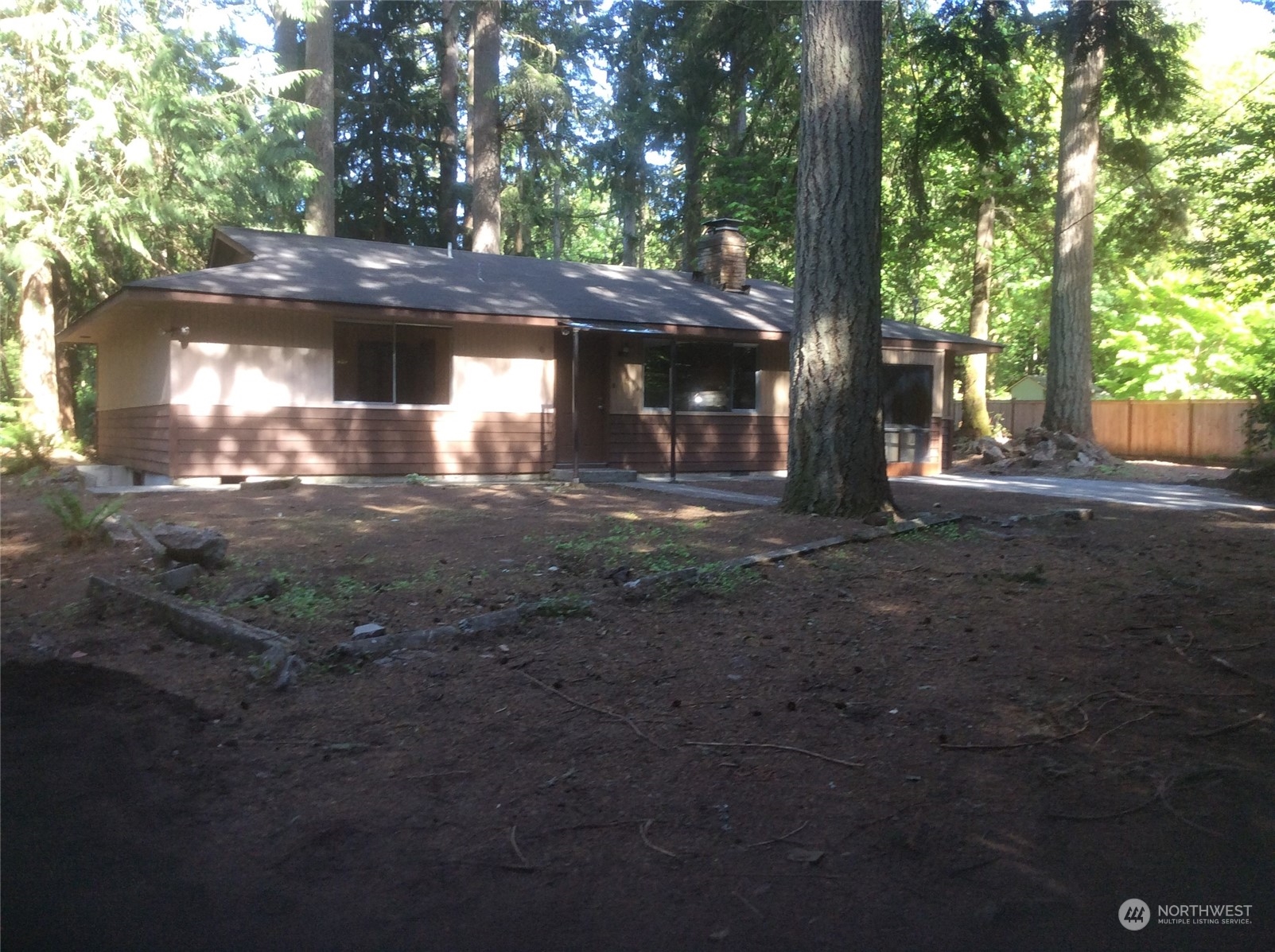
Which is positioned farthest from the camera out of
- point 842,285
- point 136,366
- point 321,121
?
point 321,121

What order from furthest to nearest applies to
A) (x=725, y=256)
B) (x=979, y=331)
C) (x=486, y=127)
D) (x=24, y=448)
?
(x=979, y=331) < (x=486, y=127) < (x=725, y=256) < (x=24, y=448)

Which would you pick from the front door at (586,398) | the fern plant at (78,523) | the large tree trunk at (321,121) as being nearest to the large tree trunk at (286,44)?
the large tree trunk at (321,121)

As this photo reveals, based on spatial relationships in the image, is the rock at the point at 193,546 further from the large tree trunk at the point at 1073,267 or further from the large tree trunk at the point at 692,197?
the large tree trunk at the point at 692,197

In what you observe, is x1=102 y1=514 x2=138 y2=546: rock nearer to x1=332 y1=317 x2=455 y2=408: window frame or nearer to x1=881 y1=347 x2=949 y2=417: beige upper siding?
x1=332 y1=317 x2=455 y2=408: window frame

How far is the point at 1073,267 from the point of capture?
21641mm

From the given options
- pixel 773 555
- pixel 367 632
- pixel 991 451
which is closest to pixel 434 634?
pixel 367 632

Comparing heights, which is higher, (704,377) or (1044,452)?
(704,377)

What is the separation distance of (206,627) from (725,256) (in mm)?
17142

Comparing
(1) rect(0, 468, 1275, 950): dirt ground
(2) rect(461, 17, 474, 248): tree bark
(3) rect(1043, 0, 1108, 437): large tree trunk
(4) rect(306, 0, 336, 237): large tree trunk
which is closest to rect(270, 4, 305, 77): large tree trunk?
(4) rect(306, 0, 336, 237): large tree trunk

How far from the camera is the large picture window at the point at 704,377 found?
721 inches

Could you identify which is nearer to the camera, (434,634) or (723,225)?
(434,634)

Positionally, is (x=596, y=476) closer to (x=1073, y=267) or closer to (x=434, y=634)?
(x=434, y=634)

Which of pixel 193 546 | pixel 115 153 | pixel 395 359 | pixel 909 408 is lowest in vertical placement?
pixel 193 546

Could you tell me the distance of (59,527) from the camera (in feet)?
29.5
